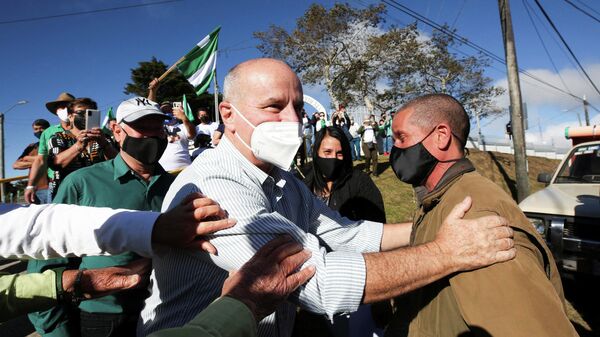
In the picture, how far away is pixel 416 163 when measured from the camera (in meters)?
2.12

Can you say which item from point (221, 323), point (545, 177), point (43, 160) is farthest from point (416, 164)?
point (545, 177)

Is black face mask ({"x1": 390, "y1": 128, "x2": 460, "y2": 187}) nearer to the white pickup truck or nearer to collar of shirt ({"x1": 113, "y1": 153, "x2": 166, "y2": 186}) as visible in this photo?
collar of shirt ({"x1": 113, "y1": 153, "x2": 166, "y2": 186})

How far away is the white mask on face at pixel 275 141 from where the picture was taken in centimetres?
175

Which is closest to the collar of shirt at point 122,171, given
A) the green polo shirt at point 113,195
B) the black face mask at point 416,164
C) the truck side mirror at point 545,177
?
the green polo shirt at point 113,195

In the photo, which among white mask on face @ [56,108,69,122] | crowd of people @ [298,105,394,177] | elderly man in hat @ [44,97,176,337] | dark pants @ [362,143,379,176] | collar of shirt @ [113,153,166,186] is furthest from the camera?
dark pants @ [362,143,379,176]

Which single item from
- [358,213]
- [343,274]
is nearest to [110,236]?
[343,274]

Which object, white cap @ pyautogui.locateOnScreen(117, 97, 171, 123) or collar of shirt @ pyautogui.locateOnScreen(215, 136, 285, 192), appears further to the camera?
white cap @ pyautogui.locateOnScreen(117, 97, 171, 123)

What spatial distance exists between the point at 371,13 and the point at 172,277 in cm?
2643

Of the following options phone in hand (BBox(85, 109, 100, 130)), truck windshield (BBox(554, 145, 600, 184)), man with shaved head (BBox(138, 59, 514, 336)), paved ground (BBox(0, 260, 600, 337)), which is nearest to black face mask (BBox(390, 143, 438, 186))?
man with shaved head (BBox(138, 59, 514, 336))

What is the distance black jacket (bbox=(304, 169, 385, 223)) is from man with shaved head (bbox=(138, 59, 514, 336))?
1.86 meters

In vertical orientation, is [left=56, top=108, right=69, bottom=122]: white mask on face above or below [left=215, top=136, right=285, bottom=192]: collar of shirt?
above

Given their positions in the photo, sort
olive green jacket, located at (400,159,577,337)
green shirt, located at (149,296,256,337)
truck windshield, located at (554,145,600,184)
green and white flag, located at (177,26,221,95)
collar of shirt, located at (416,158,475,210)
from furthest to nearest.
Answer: green and white flag, located at (177,26,221,95) < truck windshield, located at (554,145,600,184) < collar of shirt, located at (416,158,475,210) < olive green jacket, located at (400,159,577,337) < green shirt, located at (149,296,256,337)

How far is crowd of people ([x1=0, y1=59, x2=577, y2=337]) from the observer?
1248 mm

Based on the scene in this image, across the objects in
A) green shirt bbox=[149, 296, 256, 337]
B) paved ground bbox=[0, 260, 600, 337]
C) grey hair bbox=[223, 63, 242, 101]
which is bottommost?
paved ground bbox=[0, 260, 600, 337]
